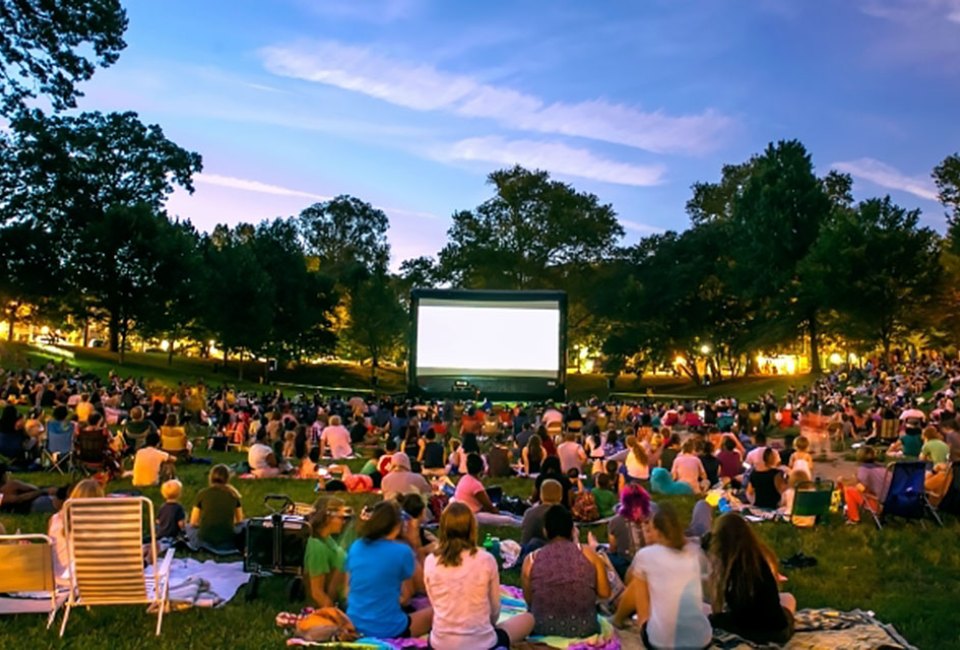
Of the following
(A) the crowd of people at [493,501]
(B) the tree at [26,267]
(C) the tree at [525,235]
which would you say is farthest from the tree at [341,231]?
(A) the crowd of people at [493,501]

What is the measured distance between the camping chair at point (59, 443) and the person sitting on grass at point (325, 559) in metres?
7.92

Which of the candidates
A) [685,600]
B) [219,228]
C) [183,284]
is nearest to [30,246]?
[183,284]

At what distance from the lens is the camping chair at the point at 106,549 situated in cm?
462

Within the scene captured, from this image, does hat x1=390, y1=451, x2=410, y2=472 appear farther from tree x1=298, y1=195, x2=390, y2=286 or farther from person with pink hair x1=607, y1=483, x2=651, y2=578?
tree x1=298, y1=195, x2=390, y2=286

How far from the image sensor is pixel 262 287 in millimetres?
40188

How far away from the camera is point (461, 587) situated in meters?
4.41

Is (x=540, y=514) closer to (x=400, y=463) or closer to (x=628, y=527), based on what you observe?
(x=628, y=527)

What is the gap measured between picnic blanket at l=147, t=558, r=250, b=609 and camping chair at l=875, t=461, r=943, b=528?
21.0ft

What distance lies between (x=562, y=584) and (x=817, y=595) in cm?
248

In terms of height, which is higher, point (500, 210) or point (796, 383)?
point (500, 210)

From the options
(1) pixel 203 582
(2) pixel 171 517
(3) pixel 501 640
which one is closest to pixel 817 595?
(3) pixel 501 640

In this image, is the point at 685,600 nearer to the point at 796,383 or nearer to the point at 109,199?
the point at 796,383

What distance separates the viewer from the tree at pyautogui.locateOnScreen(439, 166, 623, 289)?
52.1 metres

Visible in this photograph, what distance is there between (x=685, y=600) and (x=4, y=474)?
737 cm
